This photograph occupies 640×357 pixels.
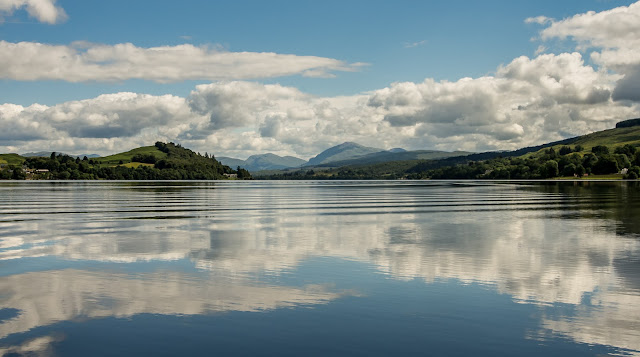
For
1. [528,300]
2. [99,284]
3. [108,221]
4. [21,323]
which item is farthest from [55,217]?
[528,300]

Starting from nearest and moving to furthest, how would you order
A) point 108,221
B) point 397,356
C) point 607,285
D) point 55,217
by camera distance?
point 397,356 < point 607,285 < point 108,221 < point 55,217

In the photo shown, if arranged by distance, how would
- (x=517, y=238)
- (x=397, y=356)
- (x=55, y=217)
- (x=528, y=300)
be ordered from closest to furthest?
1. (x=397, y=356)
2. (x=528, y=300)
3. (x=517, y=238)
4. (x=55, y=217)

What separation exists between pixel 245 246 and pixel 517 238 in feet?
64.4

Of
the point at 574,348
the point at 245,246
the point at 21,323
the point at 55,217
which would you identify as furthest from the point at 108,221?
the point at 574,348

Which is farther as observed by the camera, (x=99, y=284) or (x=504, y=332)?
(x=99, y=284)

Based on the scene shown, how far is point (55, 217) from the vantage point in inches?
2179

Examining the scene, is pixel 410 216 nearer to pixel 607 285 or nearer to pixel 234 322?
pixel 607 285

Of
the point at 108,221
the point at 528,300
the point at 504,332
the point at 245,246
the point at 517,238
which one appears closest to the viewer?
the point at 504,332

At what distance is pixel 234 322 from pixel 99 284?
870 cm

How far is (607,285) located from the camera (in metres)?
21.9

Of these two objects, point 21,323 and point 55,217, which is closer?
point 21,323

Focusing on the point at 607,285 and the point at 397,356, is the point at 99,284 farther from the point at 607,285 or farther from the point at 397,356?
the point at 607,285

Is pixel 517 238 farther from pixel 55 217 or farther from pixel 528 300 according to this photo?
pixel 55 217

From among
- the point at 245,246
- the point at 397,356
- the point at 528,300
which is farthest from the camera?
the point at 245,246
